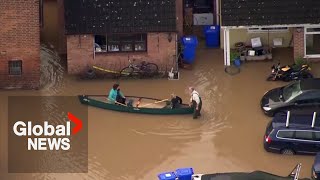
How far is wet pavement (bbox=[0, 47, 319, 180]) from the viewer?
939 inches

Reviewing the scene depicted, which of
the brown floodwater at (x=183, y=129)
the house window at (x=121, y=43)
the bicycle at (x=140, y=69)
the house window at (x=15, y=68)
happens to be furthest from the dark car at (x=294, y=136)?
the house window at (x=15, y=68)

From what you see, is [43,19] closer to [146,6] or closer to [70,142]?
[146,6]

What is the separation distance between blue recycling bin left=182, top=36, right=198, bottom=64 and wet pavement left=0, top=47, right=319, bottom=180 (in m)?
0.38

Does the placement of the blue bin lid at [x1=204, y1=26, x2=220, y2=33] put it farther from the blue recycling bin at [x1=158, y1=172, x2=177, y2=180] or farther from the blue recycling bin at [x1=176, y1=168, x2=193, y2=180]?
the blue recycling bin at [x1=158, y1=172, x2=177, y2=180]

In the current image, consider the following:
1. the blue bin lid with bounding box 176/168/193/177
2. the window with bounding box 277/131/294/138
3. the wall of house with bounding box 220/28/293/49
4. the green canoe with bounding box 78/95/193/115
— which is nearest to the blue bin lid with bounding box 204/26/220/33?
the wall of house with bounding box 220/28/293/49

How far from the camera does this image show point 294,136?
23.9m

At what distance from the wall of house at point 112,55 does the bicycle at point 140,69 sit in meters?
0.19

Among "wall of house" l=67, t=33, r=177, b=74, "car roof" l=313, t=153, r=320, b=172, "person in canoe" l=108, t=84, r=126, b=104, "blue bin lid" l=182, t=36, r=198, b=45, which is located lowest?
"car roof" l=313, t=153, r=320, b=172

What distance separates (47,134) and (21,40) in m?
5.12

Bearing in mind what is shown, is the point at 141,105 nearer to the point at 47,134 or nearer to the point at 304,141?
the point at 47,134

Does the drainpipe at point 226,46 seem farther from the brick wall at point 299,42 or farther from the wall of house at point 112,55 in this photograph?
the brick wall at point 299,42

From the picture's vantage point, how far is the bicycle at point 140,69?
101 feet

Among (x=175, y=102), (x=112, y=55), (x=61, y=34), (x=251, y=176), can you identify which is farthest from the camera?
(x=61, y=34)

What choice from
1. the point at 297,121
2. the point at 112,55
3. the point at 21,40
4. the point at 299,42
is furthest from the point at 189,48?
the point at 297,121
